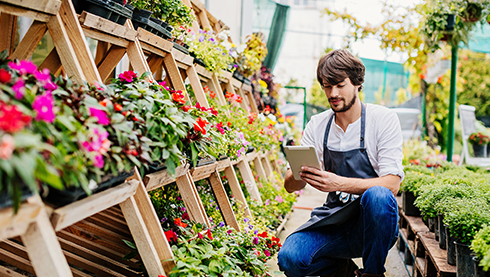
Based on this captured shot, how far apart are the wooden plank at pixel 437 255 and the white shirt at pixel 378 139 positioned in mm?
396

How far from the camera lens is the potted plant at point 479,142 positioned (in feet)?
17.8

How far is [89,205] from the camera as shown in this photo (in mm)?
1058

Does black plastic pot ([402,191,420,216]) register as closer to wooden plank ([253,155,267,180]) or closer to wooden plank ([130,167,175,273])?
wooden plank ([253,155,267,180])

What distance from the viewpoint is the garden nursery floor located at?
266 centimetres

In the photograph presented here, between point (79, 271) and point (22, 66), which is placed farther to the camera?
point (79, 271)

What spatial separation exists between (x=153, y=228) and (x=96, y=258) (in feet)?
1.91

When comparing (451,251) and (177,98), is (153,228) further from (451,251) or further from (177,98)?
(451,251)

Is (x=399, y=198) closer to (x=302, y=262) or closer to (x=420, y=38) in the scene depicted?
(x=302, y=262)

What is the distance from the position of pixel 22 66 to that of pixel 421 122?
8.24 metres

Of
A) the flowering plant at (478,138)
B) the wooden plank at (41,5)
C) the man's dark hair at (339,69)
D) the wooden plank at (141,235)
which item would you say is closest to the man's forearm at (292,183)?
the man's dark hair at (339,69)

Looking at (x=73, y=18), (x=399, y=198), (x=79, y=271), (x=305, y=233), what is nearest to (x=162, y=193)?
(x=79, y=271)

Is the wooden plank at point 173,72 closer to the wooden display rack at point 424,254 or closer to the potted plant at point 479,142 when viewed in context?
the wooden display rack at point 424,254

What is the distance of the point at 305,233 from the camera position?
1.95m

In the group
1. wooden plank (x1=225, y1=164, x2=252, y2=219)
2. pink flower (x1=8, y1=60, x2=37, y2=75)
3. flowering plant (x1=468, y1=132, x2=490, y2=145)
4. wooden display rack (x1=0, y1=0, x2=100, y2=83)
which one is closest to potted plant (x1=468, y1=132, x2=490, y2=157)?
flowering plant (x1=468, y1=132, x2=490, y2=145)
